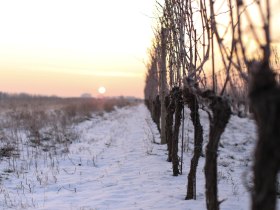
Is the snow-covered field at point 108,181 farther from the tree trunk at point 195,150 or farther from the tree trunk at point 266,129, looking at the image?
the tree trunk at point 266,129

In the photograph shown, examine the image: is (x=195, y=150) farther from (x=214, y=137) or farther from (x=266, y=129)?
(x=266, y=129)

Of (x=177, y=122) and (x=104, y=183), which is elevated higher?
(x=177, y=122)

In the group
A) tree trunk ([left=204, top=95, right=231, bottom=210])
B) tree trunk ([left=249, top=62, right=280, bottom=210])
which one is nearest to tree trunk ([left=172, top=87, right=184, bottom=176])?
tree trunk ([left=204, top=95, right=231, bottom=210])

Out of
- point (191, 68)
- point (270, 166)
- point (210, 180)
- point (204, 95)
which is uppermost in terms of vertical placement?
point (191, 68)

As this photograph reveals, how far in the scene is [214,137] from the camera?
13.8 ft

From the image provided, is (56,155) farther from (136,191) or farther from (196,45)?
(196,45)

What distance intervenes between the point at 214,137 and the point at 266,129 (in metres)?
1.55

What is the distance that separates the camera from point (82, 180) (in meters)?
7.72

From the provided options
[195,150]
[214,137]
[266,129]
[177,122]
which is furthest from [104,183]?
[266,129]

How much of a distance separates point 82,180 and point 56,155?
3.05 m

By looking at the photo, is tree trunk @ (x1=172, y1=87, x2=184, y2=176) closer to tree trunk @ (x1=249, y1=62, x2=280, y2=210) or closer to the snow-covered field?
the snow-covered field

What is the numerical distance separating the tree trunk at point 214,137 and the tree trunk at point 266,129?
1237mm

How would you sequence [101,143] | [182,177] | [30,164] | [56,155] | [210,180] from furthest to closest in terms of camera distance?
[101,143]
[56,155]
[30,164]
[182,177]
[210,180]

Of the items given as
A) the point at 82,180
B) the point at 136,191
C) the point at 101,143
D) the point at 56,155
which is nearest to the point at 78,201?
the point at 136,191
